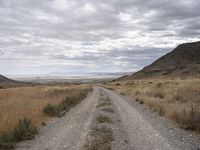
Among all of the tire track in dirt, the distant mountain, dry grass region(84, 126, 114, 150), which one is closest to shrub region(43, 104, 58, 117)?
the tire track in dirt

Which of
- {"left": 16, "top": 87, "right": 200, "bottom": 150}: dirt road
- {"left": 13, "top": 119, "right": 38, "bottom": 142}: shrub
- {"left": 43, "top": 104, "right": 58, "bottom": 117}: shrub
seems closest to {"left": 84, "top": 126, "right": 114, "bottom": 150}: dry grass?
{"left": 16, "top": 87, "right": 200, "bottom": 150}: dirt road

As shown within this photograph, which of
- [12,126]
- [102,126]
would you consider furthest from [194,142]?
[12,126]

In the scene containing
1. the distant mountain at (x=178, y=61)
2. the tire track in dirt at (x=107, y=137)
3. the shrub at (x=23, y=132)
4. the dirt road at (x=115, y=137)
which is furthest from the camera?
the distant mountain at (x=178, y=61)

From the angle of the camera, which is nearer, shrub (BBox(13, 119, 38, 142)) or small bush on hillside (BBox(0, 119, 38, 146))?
small bush on hillside (BBox(0, 119, 38, 146))

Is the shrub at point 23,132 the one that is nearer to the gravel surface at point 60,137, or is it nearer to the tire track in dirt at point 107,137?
the gravel surface at point 60,137

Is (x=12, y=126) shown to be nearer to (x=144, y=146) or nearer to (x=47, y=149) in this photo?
(x=47, y=149)

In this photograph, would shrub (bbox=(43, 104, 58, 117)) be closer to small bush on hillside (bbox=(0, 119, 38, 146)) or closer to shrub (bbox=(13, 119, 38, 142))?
small bush on hillside (bbox=(0, 119, 38, 146))

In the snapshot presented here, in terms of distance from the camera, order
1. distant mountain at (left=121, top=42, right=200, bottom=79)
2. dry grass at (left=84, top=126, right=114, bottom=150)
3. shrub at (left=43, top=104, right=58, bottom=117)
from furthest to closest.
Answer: distant mountain at (left=121, top=42, right=200, bottom=79) < shrub at (left=43, top=104, right=58, bottom=117) < dry grass at (left=84, top=126, right=114, bottom=150)

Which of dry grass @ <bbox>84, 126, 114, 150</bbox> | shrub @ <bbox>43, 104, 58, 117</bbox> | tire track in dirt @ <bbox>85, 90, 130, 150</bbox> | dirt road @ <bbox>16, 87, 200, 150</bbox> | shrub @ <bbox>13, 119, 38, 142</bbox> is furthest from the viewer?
shrub @ <bbox>43, 104, 58, 117</bbox>

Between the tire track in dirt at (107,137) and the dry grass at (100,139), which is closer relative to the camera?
the dry grass at (100,139)

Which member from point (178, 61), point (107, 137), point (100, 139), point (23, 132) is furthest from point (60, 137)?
point (178, 61)

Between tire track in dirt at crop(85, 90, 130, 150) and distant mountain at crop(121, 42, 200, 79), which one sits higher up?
distant mountain at crop(121, 42, 200, 79)

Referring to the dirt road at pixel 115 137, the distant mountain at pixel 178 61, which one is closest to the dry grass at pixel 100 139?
the dirt road at pixel 115 137

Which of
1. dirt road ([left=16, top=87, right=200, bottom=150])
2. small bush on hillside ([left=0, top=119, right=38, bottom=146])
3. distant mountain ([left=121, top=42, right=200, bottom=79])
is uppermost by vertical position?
distant mountain ([left=121, top=42, right=200, bottom=79])
